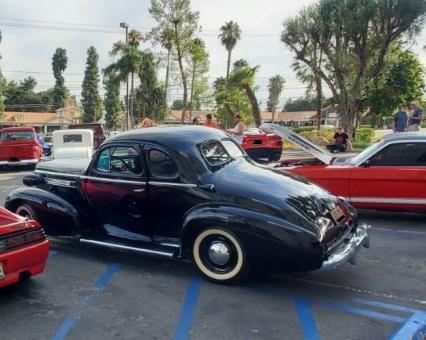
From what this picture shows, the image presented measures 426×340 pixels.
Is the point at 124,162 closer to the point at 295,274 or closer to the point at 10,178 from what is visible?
the point at 295,274

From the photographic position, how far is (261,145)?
1612 cm

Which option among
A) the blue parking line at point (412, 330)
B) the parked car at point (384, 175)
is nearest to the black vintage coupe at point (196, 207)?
the blue parking line at point (412, 330)

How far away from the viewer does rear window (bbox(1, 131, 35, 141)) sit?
1650cm

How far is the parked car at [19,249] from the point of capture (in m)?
4.01

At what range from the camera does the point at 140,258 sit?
564 centimetres

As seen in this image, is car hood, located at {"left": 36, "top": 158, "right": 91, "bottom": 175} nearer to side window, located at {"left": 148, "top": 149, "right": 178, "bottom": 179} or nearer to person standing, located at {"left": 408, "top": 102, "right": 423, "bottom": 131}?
side window, located at {"left": 148, "top": 149, "right": 178, "bottom": 179}

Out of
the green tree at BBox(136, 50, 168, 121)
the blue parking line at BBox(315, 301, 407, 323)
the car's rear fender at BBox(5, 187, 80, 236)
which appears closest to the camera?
the blue parking line at BBox(315, 301, 407, 323)

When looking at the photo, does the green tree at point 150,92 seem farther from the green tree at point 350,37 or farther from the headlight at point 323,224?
the headlight at point 323,224

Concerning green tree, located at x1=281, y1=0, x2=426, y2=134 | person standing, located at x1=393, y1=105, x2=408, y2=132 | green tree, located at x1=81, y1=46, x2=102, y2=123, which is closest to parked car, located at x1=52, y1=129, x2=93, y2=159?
person standing, located at x1=393, y1=105, x2=408, y2=132

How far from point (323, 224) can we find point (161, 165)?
6.25 ft

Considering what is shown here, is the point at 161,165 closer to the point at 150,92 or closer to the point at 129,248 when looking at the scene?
the point at 129,248

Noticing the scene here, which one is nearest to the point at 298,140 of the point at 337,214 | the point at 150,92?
the point at 337,214

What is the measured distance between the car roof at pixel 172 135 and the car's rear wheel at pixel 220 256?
45.6 inches

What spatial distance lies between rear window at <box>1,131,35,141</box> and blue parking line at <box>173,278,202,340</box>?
13.7m
